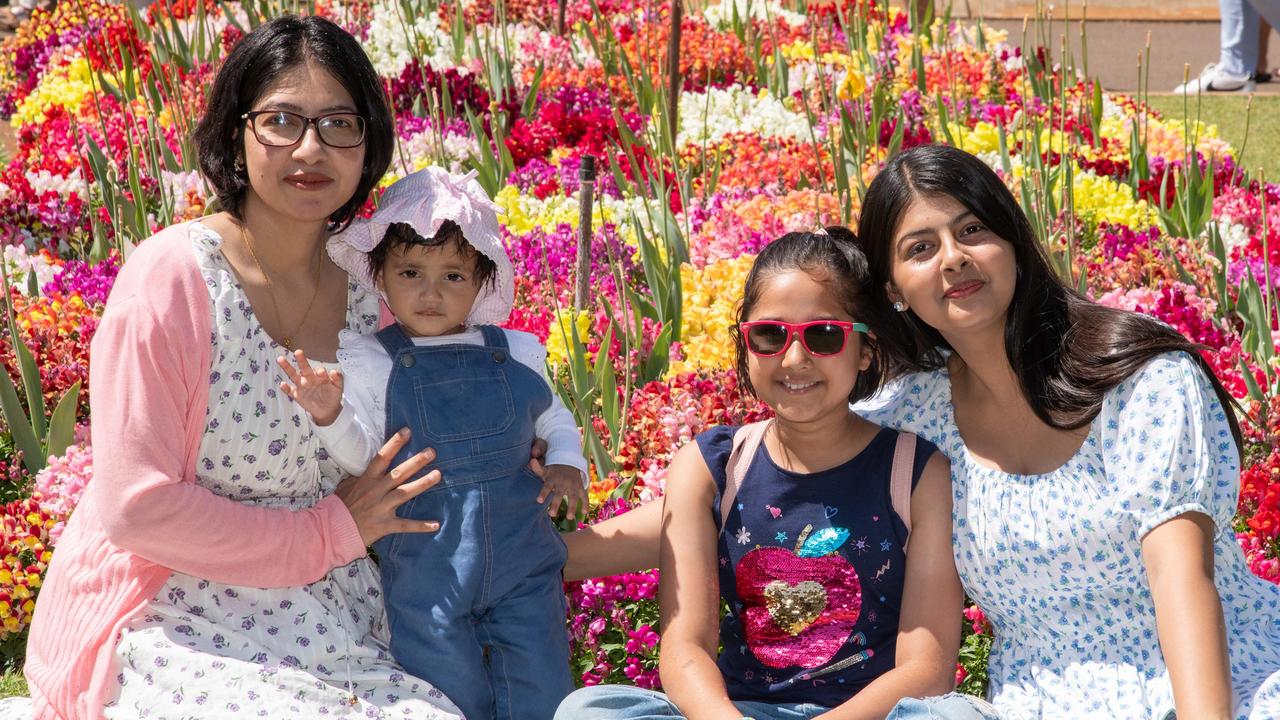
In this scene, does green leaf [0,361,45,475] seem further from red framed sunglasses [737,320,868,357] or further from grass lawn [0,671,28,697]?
red framed sunglasses [737,320,868,357]

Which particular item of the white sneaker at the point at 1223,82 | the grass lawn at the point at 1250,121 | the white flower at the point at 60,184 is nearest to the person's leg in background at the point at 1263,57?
the white sneaker at the point at 1223,82

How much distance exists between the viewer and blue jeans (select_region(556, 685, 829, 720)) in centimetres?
217

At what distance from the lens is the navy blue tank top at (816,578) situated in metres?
2.35

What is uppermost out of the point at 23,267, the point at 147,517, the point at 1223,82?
the point at 147,517

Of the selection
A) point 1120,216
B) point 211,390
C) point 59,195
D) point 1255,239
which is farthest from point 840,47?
point 211,390

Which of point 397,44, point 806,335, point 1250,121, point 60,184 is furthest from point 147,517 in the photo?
point 1250,121

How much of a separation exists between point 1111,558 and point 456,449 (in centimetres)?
115

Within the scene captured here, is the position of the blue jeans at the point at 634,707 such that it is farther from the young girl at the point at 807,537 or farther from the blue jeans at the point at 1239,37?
the blue jeans at the point at 1239,37

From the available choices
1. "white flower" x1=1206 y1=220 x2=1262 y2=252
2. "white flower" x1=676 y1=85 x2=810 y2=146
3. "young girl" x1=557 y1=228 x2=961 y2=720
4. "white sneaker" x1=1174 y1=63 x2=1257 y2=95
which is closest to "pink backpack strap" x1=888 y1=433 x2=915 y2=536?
"young girl" x1=557 y1=228 x2=961 y2=720

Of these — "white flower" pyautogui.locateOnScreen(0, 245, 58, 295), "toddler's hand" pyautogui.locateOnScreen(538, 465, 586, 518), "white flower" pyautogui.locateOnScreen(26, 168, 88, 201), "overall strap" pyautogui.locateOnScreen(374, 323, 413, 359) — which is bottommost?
"toddler's hand" pyautogui.locateOnScreen(538, 465, 586, 518)

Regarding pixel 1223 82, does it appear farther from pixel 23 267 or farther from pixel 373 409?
pixel 373 409

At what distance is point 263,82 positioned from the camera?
238cm

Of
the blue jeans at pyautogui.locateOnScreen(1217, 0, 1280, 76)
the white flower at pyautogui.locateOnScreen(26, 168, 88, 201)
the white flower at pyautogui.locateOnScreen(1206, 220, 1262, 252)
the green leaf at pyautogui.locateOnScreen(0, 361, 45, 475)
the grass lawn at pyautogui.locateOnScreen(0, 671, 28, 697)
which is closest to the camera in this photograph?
the grass lawn at pyautogui.locateOnScreen(0, 671, 28, 697)

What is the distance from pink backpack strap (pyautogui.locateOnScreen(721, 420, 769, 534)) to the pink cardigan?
66 centimetres
